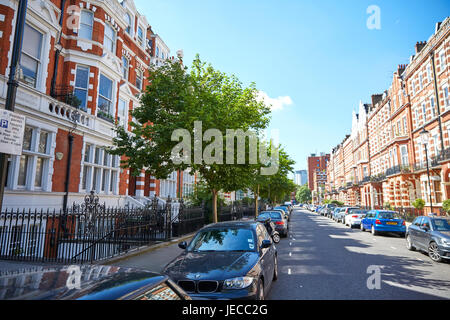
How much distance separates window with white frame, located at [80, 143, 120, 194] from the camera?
560 inches

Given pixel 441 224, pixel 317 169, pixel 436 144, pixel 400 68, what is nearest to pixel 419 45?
pixel 400 68

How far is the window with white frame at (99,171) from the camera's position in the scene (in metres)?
14.2

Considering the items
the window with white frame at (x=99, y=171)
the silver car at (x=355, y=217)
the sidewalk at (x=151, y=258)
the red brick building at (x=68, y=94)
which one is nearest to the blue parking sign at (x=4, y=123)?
the sidewalk at (x=151, y=258)

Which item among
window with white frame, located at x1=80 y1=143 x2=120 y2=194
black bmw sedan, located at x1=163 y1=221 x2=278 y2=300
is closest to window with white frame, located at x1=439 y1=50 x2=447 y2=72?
black bmw sedan, located at x1=163 y1=221 x2=278 y2=300

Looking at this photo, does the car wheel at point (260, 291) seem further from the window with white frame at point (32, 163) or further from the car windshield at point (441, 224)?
the window with white frame at point (32, 163)

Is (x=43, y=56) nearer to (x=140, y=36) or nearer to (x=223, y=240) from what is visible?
(x=140, y=36)

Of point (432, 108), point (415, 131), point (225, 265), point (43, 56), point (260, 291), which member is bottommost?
point (260, 291)

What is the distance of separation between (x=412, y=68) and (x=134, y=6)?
28969mm

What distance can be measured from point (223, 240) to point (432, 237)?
8577 mm

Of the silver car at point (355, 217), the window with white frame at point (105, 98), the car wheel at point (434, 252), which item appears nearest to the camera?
the car wheel at point (434, 252)

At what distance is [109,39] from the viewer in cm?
1638

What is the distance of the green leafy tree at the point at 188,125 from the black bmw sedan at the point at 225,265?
5.45 m

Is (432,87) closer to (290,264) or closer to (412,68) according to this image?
(412,68)

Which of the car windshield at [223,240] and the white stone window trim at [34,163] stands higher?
the white stone window trim at [34,163]
